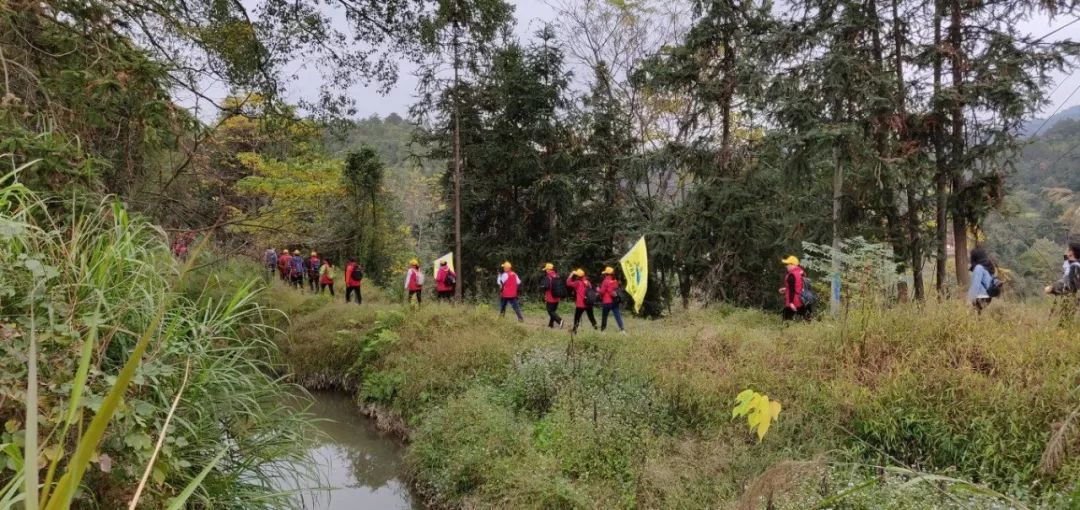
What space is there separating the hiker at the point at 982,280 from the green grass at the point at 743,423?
1.63ft

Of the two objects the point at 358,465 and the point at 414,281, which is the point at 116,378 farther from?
the point at 414,281

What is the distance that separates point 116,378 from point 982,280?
9538mm

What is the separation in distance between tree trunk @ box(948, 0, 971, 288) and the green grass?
6.52 meters

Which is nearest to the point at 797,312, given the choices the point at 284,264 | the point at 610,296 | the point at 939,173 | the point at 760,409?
the point at 610,296

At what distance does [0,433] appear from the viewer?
2.28 m

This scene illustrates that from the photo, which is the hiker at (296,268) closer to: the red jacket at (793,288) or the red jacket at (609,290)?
the red jacket at (609,290)

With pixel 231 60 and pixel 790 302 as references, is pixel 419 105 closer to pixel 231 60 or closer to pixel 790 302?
pixel 231 60

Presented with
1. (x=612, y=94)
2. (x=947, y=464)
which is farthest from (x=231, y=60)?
(x=612, y=94)

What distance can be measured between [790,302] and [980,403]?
170 inches

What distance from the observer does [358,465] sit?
9.77 meters

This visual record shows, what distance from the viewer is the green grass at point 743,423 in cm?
529

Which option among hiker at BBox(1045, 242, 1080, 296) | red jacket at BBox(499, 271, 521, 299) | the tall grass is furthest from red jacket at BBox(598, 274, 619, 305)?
the tall grass

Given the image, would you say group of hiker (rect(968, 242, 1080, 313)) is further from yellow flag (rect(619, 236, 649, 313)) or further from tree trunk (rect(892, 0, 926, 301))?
yellow flag (rect(619, 236, 649, 313))

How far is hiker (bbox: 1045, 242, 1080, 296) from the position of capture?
6.85m
